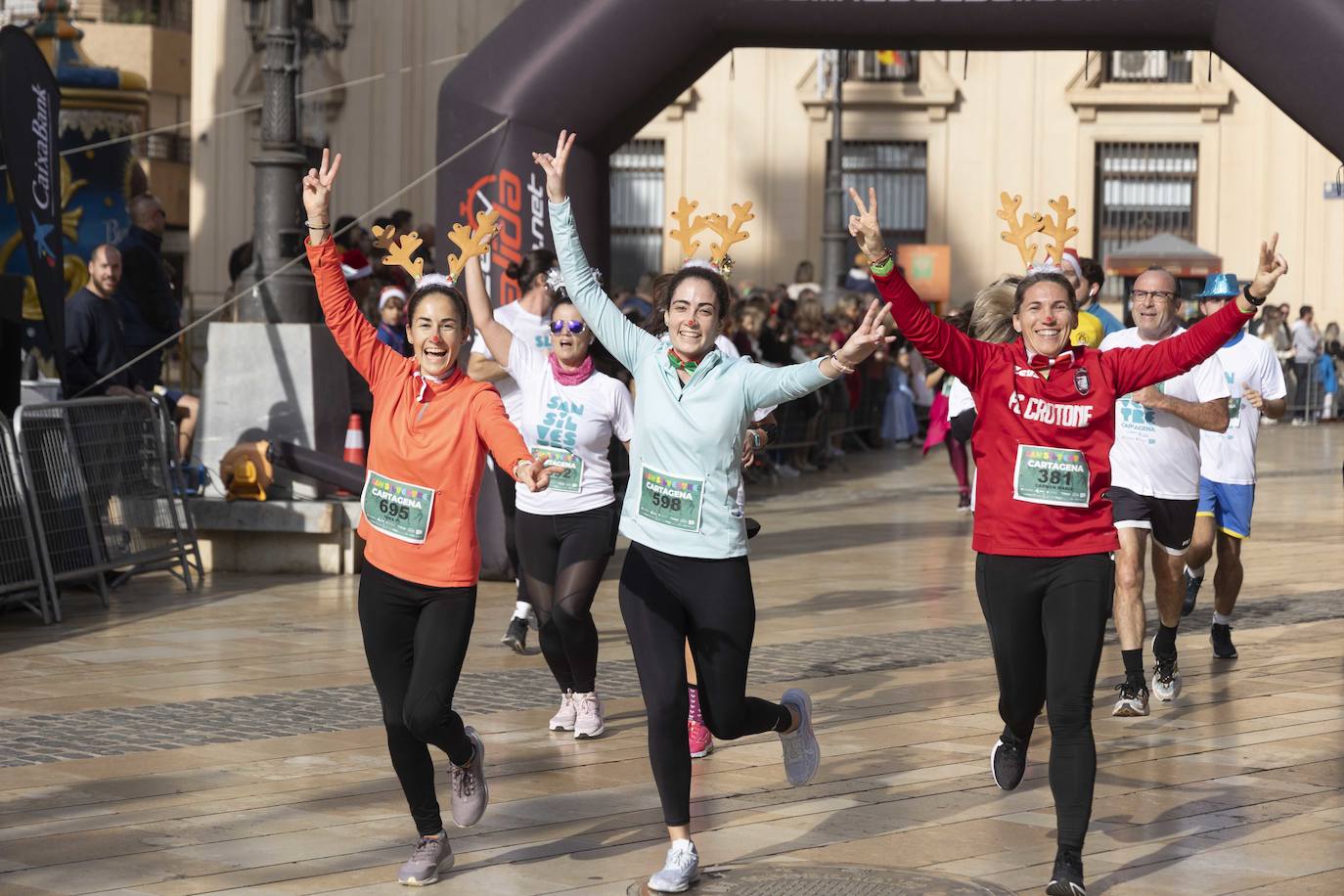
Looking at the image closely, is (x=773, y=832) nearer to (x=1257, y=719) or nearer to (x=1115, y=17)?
(x=1257, y=719)

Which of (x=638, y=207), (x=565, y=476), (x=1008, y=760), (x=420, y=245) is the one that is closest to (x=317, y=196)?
(x=420, y=245)

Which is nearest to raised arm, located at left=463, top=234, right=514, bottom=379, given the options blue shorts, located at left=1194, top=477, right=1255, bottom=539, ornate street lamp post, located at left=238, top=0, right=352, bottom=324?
blue shorts, located at left=1194, top=477, right=1255, bottom=539

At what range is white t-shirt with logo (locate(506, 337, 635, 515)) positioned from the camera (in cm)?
816

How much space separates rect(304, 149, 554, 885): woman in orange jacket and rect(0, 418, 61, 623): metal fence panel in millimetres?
5066

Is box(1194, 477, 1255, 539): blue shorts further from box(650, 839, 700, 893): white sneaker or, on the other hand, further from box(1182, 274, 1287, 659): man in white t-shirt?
box(650, 839, 700, 893): white sneaker

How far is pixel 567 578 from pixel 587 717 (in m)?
0.53

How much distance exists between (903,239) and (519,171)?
23.1m

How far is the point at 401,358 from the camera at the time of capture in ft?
20.6

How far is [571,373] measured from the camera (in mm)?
8367

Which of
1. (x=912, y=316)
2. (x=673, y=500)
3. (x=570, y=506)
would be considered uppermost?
(x=912, y=316)

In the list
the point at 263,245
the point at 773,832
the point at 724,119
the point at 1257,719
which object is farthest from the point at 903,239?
the point at 773,832

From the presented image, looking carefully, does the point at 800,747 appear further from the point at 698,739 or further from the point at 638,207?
the point at 638,207

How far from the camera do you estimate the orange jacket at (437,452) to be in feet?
19.4

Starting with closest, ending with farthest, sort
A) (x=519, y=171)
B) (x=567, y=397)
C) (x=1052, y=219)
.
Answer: (x=1052, y=219) → (x=567, y=397) → (x=519, y=171)
